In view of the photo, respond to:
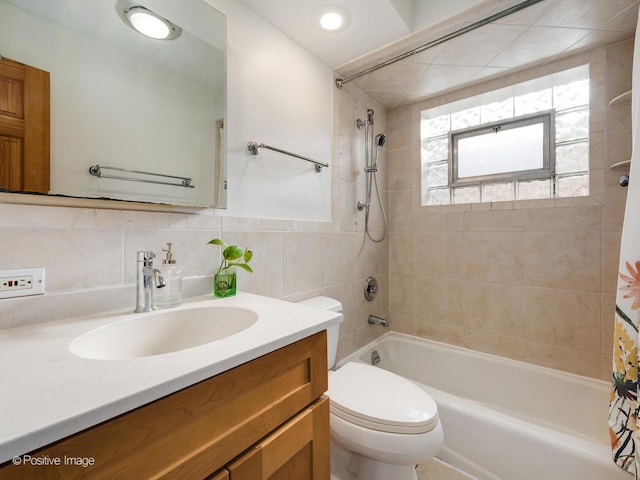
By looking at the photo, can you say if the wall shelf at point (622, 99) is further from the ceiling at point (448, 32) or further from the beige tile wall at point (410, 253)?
the ceiling at point (448, 32)

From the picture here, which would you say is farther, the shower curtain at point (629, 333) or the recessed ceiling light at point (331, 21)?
the recessed ceiling light at point (331, 21)

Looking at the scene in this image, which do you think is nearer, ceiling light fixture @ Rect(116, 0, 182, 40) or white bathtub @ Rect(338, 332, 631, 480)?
ceiling light fixture @ Rect(116, 0, 182, 40)

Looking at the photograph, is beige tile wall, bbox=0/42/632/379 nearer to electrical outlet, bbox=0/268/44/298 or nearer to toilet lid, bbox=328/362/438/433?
electrical outlet, bbox=0/268/44/298

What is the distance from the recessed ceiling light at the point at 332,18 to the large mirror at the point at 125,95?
0.48 m

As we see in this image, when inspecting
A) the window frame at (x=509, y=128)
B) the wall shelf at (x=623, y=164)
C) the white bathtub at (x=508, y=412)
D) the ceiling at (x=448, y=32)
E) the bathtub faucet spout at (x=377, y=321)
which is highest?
the ceiling at (x=448, y=32)

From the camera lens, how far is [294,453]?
0.69 meters

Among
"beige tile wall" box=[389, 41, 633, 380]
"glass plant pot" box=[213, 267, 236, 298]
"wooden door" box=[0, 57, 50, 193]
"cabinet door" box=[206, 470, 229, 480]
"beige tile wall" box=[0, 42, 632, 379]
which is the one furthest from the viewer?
"beige tile wall" box=[389, 41, 633, 380]

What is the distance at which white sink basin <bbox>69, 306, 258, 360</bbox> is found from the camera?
2.42 ft

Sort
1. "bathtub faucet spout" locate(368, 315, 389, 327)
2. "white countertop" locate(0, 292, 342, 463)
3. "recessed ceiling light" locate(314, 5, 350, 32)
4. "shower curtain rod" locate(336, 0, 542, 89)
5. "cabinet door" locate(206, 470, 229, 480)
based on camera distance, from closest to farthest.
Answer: "white countertop" locate(0, 292, 342, 463), "cabinet door" locate(206, 470, 229, 480), "shower curtain rod" locate(336, 0, 542, 89), "recessed ceiling light" locate(314, 5, 350, 32), "bathtub faucet spout" locate(368, 315, 389, 327)

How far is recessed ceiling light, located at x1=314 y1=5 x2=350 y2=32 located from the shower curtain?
3.85 ft

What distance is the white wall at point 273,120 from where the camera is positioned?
4.02ft

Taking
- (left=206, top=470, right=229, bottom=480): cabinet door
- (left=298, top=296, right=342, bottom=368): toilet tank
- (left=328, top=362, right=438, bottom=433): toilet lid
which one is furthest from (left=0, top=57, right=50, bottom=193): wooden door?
(left=328, top=362, right=438, bottom=433): toilet lid

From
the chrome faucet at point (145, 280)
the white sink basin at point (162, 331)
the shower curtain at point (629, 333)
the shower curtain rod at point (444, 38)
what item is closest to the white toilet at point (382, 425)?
the white sink basin at point (162, 331)

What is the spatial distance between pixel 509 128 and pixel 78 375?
2428 millimetres
